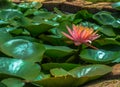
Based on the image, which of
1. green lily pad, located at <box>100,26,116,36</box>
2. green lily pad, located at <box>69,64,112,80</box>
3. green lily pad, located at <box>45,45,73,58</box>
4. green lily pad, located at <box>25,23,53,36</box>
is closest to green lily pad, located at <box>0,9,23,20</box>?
green lily pad, located at <box>25,23,53,36</box>

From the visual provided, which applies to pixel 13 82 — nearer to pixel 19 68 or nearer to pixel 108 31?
pixel 19 68

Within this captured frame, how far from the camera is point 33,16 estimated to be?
188cm

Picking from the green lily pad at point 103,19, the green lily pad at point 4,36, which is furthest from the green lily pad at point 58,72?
the green lily pad at point 103,19

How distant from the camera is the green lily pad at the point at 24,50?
1.21m

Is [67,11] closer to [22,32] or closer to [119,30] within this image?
[119,30]

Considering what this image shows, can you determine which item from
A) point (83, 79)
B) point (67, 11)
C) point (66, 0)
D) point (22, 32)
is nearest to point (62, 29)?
point (22, 32)

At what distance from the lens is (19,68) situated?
3.66ft

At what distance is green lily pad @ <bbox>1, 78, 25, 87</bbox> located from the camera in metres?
1.04

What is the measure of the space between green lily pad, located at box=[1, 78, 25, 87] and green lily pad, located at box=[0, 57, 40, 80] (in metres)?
0.02

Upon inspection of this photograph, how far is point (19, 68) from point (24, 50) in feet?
0.41

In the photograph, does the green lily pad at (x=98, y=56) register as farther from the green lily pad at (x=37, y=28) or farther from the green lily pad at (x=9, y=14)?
the green lily pad at (x=9, y=14)

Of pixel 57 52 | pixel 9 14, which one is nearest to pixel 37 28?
pixel 57 52

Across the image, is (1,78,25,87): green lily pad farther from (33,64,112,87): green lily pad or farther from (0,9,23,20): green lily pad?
(0,9,23,20): green lily pad

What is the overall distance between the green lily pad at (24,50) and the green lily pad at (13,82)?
134 millimetres
